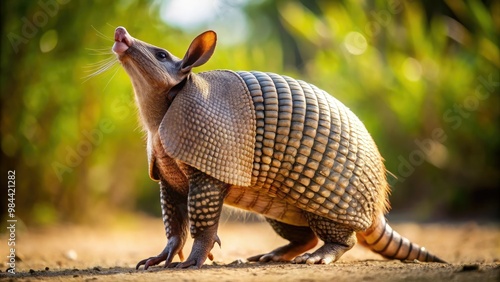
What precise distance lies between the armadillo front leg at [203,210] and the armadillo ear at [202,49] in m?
1.02

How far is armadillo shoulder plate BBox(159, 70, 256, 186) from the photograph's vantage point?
18.4 feet

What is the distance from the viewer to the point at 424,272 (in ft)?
16.3

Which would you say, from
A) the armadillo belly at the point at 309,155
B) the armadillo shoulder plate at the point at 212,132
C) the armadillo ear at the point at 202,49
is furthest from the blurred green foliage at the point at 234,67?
the armadillo belly at the point at 309,155

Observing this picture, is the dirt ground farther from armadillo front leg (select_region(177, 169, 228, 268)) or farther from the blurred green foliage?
the blurred green foliage

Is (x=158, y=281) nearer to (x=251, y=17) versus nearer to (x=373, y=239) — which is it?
(x=373, y=239)

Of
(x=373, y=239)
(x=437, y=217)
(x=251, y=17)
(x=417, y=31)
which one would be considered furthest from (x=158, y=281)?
(x=251, y=17)

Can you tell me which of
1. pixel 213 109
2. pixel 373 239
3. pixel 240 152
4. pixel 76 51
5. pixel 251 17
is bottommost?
pixel 373 239

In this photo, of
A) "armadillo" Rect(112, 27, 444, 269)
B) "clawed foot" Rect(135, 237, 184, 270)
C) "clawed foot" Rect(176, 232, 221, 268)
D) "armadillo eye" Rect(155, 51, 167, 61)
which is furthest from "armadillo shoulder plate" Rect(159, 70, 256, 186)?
"clawed foot" Rect(135, 237, 184, 270)

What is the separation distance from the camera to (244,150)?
18.7 feet

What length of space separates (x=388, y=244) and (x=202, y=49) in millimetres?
2748

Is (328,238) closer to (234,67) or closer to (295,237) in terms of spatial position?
(295,237)

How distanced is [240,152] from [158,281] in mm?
1415

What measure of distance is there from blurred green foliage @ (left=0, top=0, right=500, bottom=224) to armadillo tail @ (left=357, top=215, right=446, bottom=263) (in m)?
5.20

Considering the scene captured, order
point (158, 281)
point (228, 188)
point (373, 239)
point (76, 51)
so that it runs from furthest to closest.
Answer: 1. point (76, 51)
2. point (373, 239)
3. point (228, 188)
4. point (158, 281)
